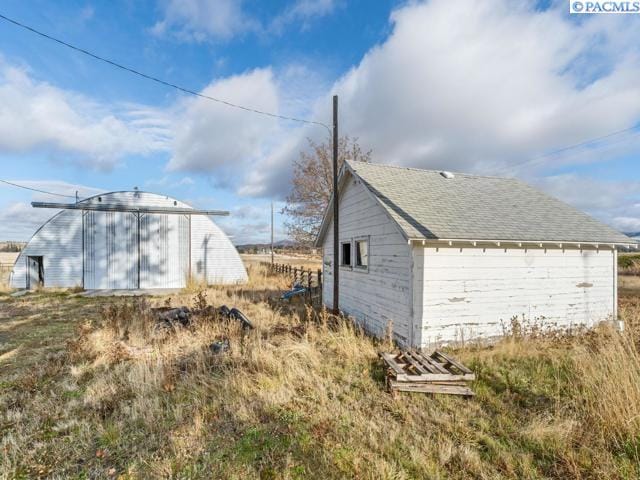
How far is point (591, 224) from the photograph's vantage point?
404 inches

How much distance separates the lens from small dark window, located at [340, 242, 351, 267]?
11969 millimetres

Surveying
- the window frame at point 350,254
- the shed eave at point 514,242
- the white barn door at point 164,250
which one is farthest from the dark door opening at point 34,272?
the shed eave at point 514,242

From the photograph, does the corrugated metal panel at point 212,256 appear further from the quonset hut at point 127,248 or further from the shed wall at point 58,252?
the shed wall at point 58,252

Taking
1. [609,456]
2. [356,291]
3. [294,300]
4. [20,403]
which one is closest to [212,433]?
[20,403]

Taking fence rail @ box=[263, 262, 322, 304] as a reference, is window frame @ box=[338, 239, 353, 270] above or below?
above

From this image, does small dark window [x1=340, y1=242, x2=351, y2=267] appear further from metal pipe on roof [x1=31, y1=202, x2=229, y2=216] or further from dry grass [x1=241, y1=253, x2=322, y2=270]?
dry grass [x1=241, y1=253, x2=322, y2=270]

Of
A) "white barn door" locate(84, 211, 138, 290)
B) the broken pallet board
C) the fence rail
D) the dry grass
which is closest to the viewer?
the broken pallet board

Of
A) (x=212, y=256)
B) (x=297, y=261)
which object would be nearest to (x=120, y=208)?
(x=212, y=256)

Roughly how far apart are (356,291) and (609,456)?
24.8ft

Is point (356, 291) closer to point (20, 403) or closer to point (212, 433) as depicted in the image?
point (212, 433)

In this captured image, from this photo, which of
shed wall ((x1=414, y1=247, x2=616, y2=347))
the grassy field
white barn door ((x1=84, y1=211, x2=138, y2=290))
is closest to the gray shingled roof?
shed wall ((x1=414, y1=247, x2=616, y2=347))

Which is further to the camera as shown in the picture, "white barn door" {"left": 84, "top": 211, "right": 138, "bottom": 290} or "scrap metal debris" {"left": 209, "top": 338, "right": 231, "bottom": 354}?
"white barn door" {"left": 84, "top": 211, "right": 138, "bottom": 290}

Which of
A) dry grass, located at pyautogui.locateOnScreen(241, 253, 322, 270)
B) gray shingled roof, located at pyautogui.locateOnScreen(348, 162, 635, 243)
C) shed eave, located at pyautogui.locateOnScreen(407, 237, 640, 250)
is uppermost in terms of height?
gray shingled roof, located at pyautogui.locateOnScreen(348, 162, 635, 243)

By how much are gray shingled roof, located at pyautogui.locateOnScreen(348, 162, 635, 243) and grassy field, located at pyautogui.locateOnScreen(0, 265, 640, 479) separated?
9.50 feet
